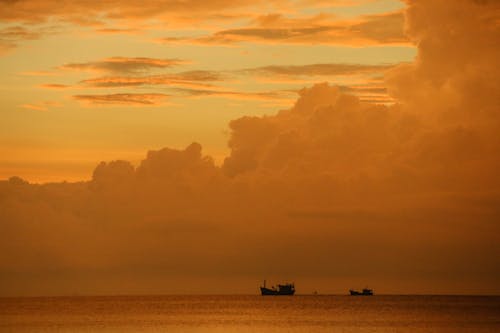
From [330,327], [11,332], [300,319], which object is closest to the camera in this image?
[11,332]

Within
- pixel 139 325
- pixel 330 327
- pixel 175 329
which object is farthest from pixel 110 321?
pixel 330 327

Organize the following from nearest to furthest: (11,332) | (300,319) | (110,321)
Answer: (11,332), (110,321), (300,319)

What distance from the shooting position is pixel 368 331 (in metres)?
141

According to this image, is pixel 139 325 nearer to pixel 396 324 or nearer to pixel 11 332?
pixel 11 332

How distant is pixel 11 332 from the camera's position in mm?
139000

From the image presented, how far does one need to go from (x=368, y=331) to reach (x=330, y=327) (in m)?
12.3

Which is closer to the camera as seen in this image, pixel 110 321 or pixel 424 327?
pixel 424 327

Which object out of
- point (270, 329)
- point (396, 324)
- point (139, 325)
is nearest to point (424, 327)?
point (396, 324)

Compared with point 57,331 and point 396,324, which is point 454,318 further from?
point 57,331

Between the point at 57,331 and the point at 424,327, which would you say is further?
the point at 424,327

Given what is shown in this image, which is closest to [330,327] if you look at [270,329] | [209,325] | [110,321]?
[270,329]

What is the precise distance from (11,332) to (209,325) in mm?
35335

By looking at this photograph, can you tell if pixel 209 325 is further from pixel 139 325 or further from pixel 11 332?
pixel 11 332

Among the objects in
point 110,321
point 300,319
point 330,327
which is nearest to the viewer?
point 330,327
